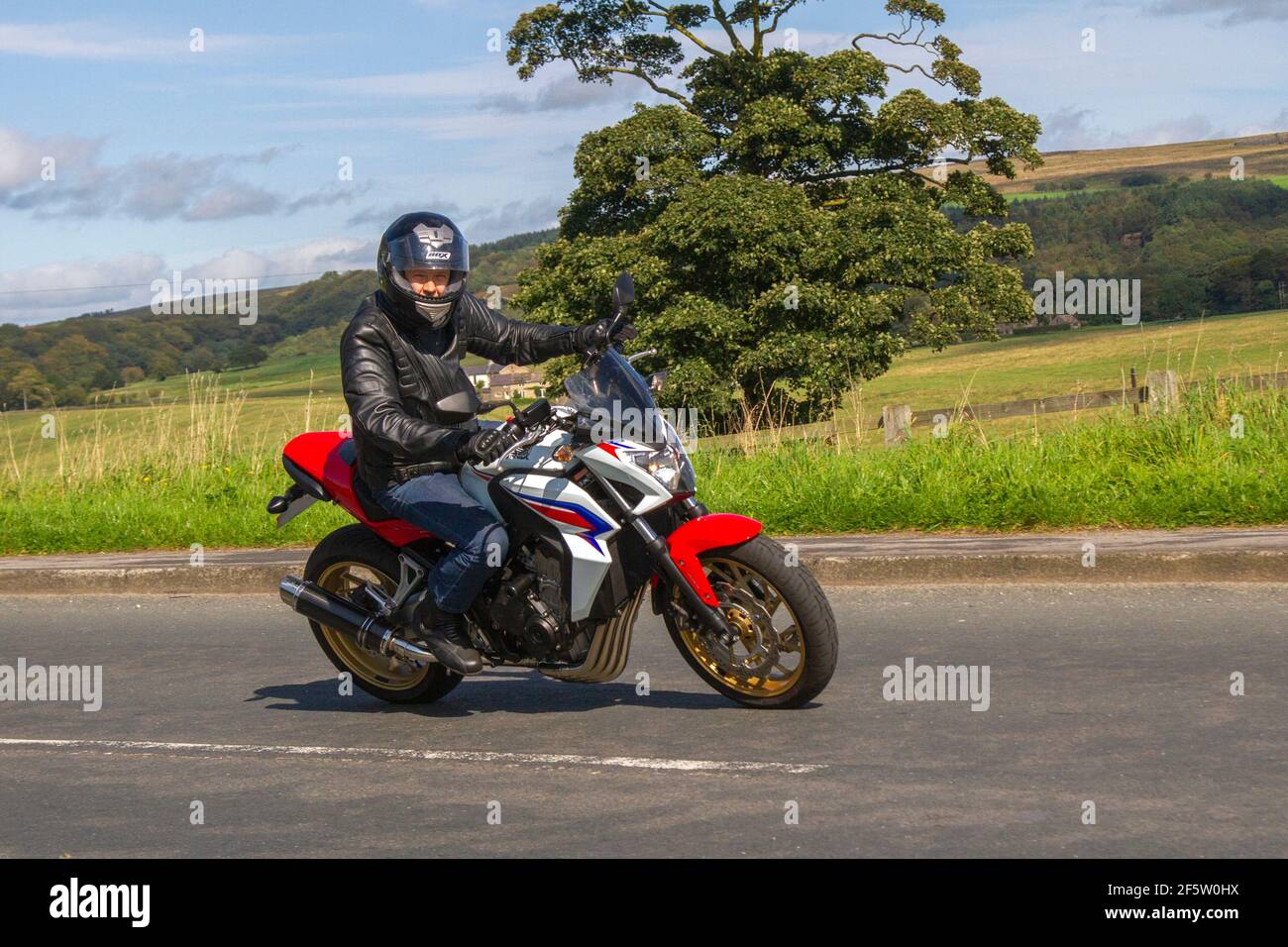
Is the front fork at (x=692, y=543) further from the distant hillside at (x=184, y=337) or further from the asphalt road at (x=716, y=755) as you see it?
the distant hillside at (x=184, y=337)

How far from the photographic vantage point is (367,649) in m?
6.93

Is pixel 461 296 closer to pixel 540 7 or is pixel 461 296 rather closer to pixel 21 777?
pixel 21 777

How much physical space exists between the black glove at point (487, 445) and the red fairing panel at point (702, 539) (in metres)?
A: 0.78

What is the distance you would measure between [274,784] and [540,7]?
1616 inches

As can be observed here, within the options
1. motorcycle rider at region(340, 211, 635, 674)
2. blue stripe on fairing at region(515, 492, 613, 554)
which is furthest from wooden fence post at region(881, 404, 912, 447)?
blue stripe on fairing at region(515, 492, 613, 554)

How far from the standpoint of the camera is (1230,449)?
1127 cm

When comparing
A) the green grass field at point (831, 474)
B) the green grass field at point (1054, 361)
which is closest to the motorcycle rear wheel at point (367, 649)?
the green grass field at point (831, 474)

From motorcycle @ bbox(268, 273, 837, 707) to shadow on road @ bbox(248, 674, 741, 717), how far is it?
0.40 metres

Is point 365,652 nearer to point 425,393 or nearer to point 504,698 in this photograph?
point 504,698

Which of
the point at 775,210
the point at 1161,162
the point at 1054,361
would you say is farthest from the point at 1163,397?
the point at 1161,162

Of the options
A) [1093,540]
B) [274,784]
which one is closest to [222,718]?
[274,784]

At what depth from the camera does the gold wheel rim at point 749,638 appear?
6.20 meters

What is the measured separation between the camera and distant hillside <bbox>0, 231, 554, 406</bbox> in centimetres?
5794
